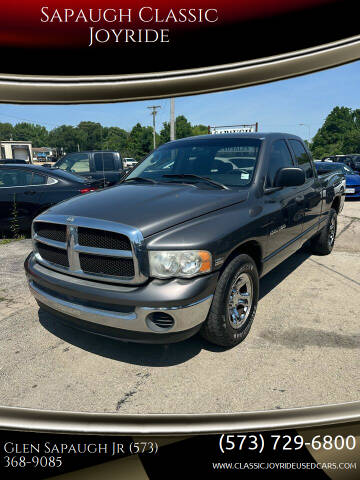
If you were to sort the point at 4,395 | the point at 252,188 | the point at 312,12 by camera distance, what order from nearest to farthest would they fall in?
the point at 4,395
the point at 312,12
the point at 252,188

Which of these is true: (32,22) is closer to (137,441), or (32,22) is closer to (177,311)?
(177,311)

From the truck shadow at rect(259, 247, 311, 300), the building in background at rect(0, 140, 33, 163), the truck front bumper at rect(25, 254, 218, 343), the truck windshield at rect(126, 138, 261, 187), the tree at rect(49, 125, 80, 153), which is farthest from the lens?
the building in background at rect(0, 140, 33, 163)

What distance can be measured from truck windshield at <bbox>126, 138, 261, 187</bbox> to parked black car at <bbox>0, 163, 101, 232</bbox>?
287cm

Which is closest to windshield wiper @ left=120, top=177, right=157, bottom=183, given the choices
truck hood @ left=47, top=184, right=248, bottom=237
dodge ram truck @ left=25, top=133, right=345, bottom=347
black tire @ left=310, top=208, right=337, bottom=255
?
dodge ram truck @ left=25, top=133, right=345, bottom=347

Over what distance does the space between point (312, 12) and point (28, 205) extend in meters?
5.53

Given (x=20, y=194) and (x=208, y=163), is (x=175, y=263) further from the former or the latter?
(x=20, y=194)

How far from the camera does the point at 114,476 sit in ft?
6.18

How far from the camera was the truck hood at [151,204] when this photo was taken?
2.49 m

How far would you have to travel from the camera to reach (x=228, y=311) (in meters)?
2.72

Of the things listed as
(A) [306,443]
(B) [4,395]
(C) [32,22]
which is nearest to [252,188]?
(A) [306,443]

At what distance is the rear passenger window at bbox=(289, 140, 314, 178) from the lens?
176 inches

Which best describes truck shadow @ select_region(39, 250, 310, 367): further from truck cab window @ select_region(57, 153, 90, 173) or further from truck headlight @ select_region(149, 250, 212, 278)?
truck cab window @ select_region(57, 153, 90, 173)

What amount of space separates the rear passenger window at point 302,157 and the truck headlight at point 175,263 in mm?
2719

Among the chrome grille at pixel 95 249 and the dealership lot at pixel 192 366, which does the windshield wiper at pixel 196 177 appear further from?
the dealership lot at pixel 192 366
